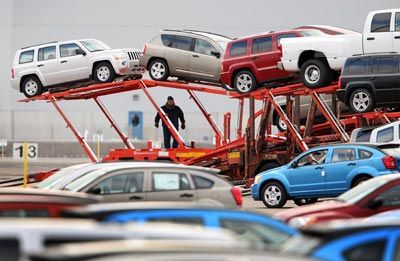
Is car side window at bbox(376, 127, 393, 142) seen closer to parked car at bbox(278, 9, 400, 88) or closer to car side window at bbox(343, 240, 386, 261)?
parked car at bbox(278, 9, 400, 88)

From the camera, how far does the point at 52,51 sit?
33250 millimetres

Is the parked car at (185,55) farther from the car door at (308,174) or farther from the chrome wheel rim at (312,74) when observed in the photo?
the car door at (308,174)

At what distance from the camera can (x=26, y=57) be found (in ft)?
110

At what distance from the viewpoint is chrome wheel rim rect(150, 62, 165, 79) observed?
31547mm

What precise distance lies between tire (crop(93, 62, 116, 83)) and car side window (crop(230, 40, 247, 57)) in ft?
12.6

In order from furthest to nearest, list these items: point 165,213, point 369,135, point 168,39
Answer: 1. point 168,39
2. point 369,135
3. point 165,213

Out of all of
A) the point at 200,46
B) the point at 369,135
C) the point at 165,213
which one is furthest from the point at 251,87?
the point at 165,213

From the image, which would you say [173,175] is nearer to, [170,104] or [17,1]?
[170,104]

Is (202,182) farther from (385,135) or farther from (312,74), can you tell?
(312,74)

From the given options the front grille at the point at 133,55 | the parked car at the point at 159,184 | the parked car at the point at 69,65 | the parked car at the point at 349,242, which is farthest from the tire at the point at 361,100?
the parked car at the point at 349,242

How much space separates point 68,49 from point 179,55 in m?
3.56

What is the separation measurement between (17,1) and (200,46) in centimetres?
3678

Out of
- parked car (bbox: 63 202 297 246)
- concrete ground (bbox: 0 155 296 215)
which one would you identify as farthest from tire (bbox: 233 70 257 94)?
parked car (bbox: 63 202 297 246)

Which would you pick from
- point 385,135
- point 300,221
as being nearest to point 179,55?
point 385,135
